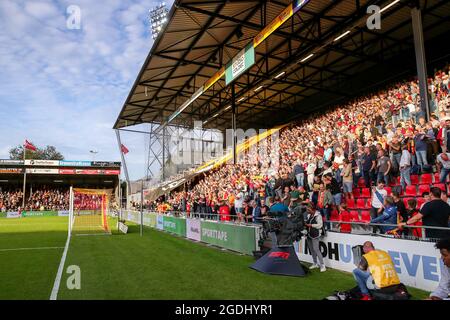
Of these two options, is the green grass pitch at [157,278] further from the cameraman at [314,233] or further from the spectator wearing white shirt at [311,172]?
the spectator wearing white shirt at [311,172]

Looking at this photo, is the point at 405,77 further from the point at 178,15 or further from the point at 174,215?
the point at 174,215

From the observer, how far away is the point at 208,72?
1014 inches

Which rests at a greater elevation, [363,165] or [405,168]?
[363,165]

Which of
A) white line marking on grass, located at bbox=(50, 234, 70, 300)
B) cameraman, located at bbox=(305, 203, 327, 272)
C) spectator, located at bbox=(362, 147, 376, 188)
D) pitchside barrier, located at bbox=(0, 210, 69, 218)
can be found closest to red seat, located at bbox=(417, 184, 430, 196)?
spectator, located at bbox=(362, 147, 376, 188)

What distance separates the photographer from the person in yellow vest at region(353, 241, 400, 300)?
17.2 ft

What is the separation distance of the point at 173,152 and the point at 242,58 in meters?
22.0

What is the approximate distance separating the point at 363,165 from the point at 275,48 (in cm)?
1160

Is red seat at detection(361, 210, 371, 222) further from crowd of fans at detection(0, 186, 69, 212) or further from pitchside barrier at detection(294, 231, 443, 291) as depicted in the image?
crowd of fans at detection(0, 186, 69, 212)

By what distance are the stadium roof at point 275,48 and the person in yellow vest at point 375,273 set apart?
11.7 m

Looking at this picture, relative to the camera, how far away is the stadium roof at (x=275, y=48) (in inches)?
663

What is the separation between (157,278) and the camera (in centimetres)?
812

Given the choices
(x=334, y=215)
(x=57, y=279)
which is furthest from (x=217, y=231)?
(x=57, y=279)

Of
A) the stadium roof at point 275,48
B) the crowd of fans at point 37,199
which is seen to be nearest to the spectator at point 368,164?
the stadium roof at point 275,48

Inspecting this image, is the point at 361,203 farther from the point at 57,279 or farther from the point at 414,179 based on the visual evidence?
the point at 57,279
